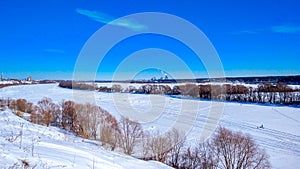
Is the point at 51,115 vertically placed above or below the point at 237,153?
above

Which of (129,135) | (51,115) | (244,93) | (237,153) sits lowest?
(237,153)

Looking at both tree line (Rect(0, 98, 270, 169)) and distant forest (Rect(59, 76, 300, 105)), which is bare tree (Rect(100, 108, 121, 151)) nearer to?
tree line (Rect(0, 98, 270, 169))

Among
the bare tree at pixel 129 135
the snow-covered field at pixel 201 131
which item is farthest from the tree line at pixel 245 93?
the bare tree at pixel 129 135

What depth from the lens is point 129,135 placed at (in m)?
22.7

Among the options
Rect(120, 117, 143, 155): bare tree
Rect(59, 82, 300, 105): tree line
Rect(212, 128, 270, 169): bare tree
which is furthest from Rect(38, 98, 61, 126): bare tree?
Rect(59, 82, 300, 105): tree line

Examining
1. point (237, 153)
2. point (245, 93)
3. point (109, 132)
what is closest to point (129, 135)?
point (109, 132)

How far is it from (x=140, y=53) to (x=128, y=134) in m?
14.8

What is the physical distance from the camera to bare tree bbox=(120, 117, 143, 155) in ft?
69.9

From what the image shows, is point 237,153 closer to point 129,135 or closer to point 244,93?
point 129,135

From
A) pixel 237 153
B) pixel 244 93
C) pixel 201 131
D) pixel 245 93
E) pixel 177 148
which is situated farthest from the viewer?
pixel 244 93

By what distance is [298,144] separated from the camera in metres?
26.5

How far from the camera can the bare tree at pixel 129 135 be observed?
21.3 metres

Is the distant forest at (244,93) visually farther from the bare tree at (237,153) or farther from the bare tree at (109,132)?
the bare tree at (237,153)

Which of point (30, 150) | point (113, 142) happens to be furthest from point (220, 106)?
point (30, 150)
